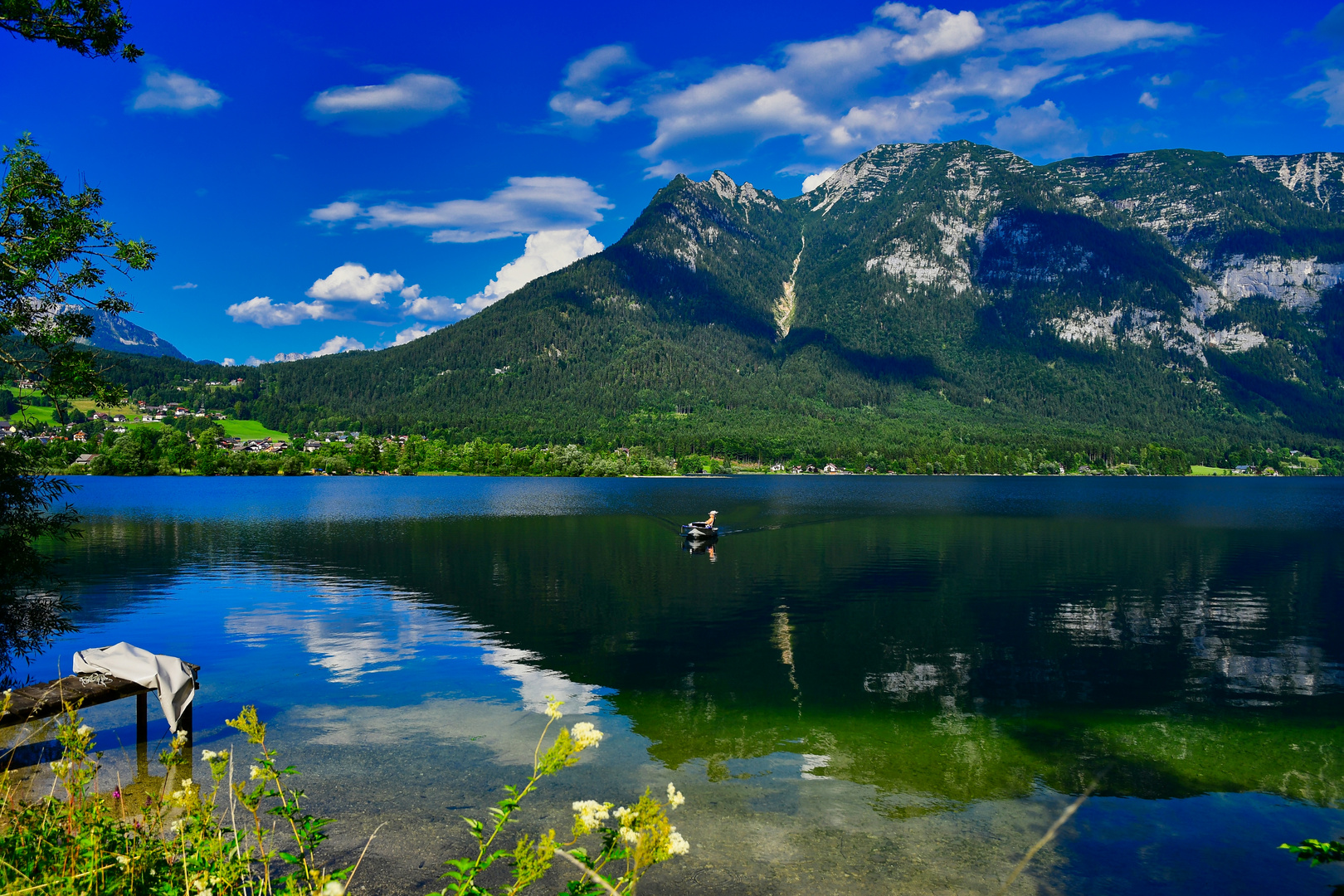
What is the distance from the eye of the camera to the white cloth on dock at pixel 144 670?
13094 mm

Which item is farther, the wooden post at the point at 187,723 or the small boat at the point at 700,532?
the small boat at the point at 700,532

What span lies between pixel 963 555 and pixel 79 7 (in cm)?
5197

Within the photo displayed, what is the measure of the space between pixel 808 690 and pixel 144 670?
52.9ft

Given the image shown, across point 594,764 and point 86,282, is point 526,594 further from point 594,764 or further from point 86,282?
point 86,282

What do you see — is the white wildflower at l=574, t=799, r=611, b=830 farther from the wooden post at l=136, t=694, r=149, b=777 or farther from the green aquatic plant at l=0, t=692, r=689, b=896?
the wooden post at l=136, t=694, r=149, b=777

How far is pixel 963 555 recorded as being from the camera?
2008 inches

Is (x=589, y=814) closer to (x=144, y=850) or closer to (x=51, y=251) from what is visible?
(x=144, y=850)

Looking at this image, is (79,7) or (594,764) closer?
(79,7)

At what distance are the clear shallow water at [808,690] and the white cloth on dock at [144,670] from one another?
1722 millimetres

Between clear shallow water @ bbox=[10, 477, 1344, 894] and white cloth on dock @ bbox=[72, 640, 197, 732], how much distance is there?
172 cm

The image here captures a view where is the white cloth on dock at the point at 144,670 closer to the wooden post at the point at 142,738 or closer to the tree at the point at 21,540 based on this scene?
the wooden post at the point at 142,738

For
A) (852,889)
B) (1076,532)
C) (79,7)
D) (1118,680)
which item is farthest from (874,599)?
(1076,532)

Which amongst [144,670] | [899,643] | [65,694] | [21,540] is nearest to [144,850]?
[144,670]

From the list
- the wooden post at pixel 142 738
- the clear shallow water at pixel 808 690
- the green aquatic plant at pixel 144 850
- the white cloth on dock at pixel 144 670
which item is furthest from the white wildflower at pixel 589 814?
the wooden post at pixel 142 738
